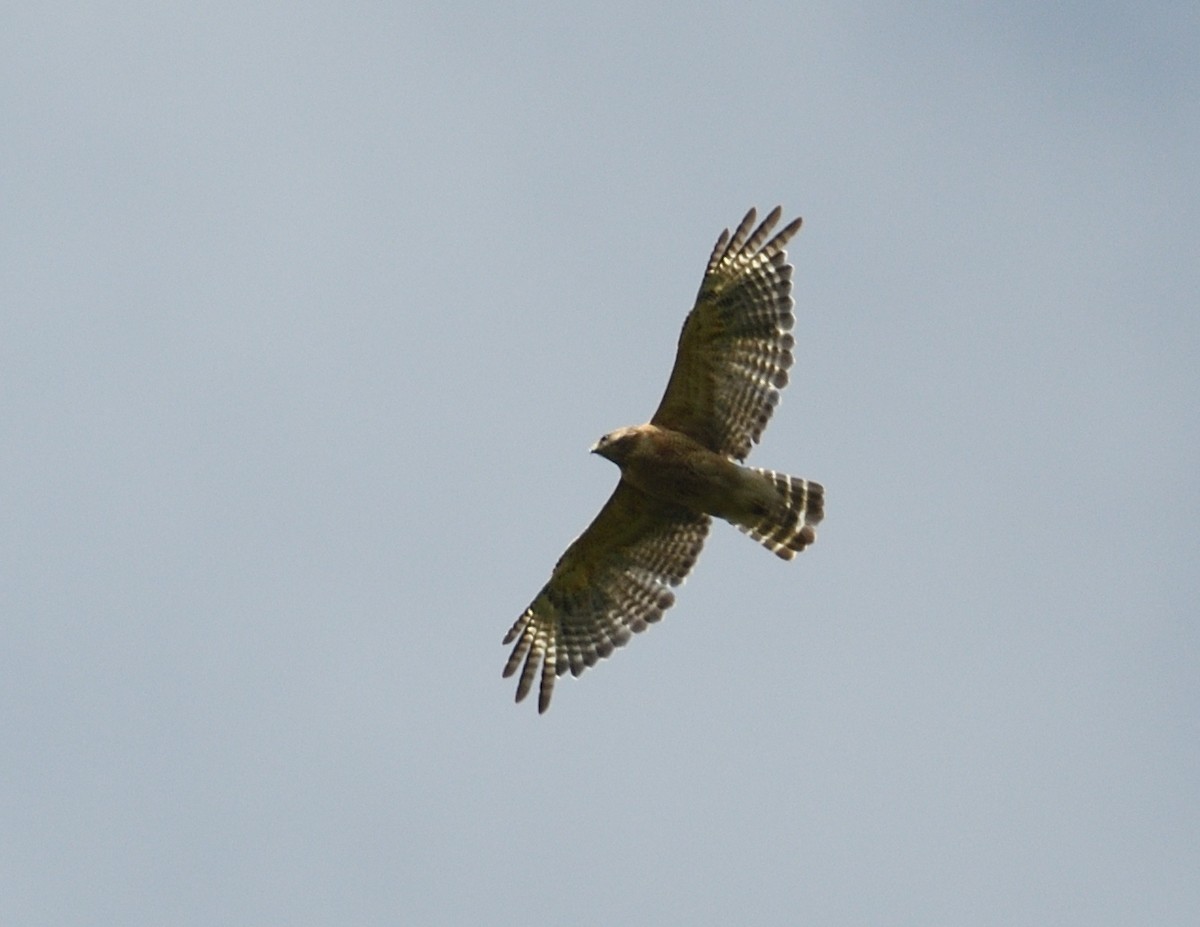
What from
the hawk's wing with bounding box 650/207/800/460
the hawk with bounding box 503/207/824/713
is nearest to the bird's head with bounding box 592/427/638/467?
the hawk with bounding box 503/207/824/713

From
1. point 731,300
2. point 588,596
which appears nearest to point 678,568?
point 588,596

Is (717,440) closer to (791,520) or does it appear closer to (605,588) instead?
(791,520)

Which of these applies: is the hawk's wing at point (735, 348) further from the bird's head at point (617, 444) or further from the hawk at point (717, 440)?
the bird's head at point (617, 444)

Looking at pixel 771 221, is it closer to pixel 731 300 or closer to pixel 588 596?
pixel 731 300

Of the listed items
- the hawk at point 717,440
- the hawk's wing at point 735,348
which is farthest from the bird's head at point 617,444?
the hawk's wing at point 735,348

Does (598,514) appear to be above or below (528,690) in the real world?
above

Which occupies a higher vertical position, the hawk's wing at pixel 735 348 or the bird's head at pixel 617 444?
the hawk's wing at pixel 735 348
